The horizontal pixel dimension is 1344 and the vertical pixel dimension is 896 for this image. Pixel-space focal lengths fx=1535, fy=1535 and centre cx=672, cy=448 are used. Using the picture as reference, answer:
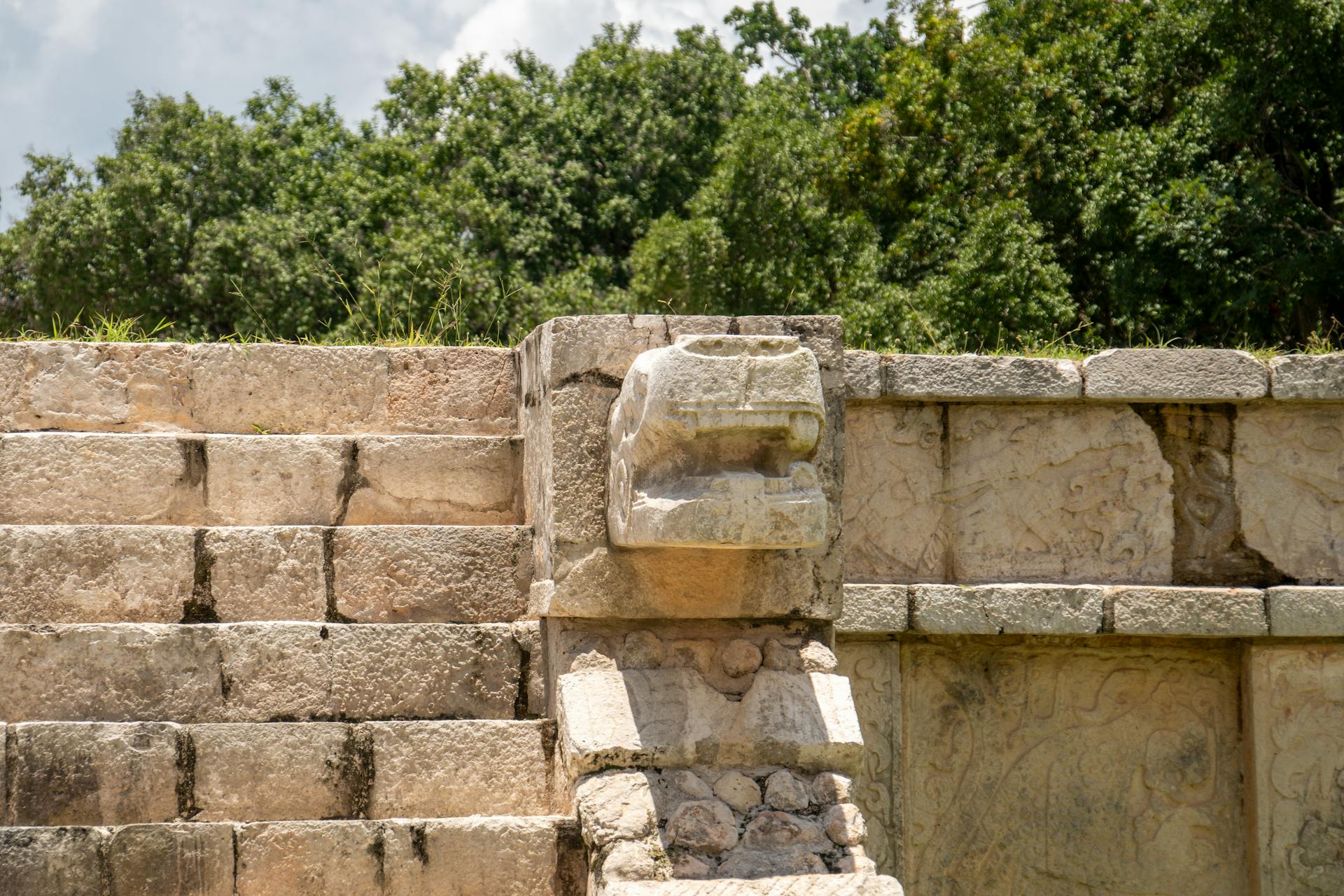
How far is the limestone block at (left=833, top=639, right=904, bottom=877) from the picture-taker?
6.26 m

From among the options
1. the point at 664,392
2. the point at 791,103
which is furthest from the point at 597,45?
→ the point at 664,392

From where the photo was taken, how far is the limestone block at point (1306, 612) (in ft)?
20.2

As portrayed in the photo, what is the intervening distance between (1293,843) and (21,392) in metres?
5.23

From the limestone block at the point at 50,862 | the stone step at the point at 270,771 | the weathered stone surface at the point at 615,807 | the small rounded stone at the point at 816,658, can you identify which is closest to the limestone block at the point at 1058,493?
the small rounded stone at the point at 816,658

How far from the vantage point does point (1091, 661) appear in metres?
6.46

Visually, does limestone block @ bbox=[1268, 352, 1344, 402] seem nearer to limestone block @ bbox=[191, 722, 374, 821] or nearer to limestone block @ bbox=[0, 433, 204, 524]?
limestone block @ bbox=[191, 722, 374, 821]

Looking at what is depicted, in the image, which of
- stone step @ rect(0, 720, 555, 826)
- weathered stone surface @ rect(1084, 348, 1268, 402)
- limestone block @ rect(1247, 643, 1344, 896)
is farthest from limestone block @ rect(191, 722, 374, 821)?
limestone block @ rect(1247, 643, 1344, 896)

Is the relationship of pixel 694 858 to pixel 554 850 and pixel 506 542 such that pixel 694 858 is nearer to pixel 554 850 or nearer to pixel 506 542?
pixel 554 850

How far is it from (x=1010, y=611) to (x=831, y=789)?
2.20 meters

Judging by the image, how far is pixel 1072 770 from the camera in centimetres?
642

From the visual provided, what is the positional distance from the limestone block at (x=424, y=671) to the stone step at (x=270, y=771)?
181 mm

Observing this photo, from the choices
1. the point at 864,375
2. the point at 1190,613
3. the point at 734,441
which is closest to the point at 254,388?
the point at 734,441

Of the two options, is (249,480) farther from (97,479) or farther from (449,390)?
(449,390)

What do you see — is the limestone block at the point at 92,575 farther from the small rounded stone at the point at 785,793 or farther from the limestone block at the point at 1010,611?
the limestone block at the point at 1010,611
